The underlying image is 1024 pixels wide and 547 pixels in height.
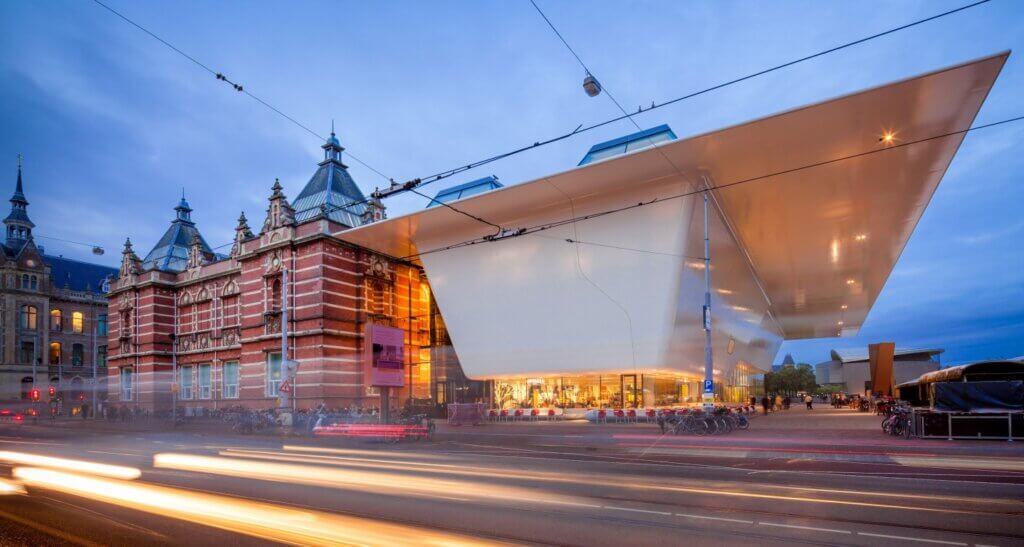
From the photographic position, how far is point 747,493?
1065 centimetres

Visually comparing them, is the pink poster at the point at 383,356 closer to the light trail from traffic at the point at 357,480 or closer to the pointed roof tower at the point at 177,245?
the light trail from traffic at the point at 357,480

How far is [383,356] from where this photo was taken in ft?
95.6

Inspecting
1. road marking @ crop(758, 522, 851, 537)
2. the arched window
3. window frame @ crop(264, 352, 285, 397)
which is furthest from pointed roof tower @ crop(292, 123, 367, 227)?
Answer: road marking @ crop(758, 522, 851, 537)

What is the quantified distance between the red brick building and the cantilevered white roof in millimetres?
3245

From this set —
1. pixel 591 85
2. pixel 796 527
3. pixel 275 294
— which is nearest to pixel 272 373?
pixel 275 294

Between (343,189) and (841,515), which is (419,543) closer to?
(841,515)

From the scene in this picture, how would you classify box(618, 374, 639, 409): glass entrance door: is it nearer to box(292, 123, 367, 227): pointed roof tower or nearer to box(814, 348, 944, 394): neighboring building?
box(292, 123, 367, 227): pointed roof tower

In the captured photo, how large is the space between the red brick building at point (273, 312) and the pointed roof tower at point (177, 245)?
128 mm

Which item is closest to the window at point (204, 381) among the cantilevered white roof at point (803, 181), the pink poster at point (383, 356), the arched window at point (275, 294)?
the arched window at point (275, 294)

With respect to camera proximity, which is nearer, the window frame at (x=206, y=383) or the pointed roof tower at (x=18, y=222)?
the window frame at (x=206, y=383)

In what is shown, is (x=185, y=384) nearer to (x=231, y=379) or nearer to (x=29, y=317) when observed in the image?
(x=231, y=379)

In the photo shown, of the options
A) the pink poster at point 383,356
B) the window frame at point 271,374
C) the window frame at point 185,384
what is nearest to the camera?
the pink poster at point 383,356

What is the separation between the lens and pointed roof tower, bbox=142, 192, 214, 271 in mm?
50253

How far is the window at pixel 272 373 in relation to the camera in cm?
3844
